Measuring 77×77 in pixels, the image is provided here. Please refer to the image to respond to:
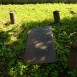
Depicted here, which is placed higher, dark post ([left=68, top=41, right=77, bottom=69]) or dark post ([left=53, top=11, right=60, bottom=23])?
dark post ([left=53, top=11, right=60, bottom=23])

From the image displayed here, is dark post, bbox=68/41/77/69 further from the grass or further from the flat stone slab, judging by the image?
the flat stone slab

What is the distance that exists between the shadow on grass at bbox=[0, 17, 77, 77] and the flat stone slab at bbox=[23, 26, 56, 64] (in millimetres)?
158

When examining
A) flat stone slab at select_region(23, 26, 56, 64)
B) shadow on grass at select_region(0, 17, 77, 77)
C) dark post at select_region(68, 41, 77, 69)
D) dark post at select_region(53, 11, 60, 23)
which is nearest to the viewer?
dark post at select_region(68, 41, 77, 69)

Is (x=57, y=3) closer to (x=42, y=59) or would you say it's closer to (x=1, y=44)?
(x=1, y=44)

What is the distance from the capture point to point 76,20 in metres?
8.16

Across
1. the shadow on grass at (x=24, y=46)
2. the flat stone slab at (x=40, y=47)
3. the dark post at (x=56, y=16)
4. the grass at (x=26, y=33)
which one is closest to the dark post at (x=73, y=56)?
the grass at (x=26, y=33)

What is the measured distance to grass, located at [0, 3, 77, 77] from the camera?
5.44 m

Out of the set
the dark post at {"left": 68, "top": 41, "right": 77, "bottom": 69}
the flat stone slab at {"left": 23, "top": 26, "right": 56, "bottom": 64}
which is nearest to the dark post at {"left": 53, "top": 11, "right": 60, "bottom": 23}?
the flat stone slab at {"left": 23, "top": 26, "right": 56, "bottom": 64}

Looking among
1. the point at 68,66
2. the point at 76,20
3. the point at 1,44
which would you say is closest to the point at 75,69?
the point at 68,66

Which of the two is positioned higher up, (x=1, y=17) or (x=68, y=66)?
(x=1, y=17)

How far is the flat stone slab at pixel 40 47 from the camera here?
18.7 ft

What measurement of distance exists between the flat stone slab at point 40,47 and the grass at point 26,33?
162mm

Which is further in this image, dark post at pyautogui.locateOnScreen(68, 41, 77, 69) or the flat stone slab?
the flat stone slab

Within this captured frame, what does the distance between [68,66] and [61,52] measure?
2.68 feet
